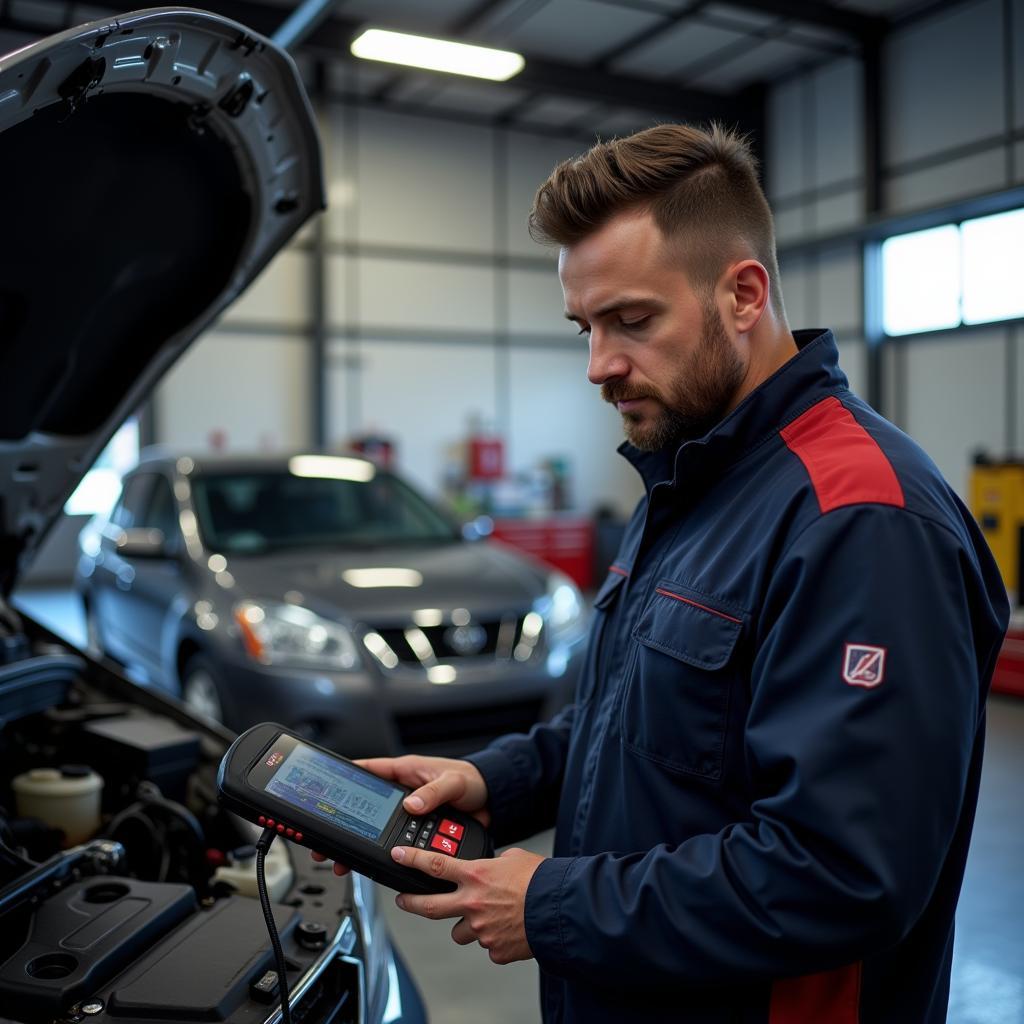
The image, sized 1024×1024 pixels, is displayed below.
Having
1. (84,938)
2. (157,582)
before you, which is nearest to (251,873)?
(84,938)

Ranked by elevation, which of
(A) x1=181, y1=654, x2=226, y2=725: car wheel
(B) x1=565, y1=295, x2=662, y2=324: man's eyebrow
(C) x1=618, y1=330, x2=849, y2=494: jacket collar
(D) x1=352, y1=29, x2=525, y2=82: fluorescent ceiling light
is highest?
(D) x1=352, y1=29, x2=525, y2=82: fluorescent ceiling light

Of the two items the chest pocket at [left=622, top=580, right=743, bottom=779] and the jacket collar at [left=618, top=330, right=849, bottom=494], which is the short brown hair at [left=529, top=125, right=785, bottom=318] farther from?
the chest pocket at [left=622, top=580, right=743, bottom=779]

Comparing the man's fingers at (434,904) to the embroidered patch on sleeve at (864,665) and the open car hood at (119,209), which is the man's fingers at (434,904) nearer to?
the embroidered patch on sleeve at (864,665)

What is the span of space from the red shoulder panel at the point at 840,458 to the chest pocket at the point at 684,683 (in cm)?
15

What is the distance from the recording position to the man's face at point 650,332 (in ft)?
3.59

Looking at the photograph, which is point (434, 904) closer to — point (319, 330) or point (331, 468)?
point (331, 468)

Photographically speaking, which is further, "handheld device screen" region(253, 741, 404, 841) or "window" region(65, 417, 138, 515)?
"window" region(65, 417, 138, 515)

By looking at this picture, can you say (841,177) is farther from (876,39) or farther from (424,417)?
(424,417)

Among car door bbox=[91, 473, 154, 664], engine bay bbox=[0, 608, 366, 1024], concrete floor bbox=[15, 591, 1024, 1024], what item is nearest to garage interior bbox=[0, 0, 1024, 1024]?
car door bbox=[91, 473, 154, 664]

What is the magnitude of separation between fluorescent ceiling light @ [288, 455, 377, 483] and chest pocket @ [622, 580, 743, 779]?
11.4 ft

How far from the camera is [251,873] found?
1.56 metres

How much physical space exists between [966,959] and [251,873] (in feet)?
6.76

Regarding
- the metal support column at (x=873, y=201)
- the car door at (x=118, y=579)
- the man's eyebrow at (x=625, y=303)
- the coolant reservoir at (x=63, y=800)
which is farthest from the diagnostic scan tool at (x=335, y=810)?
the metal support column at (x=873, y=201)

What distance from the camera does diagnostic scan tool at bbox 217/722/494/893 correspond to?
1.10 m
